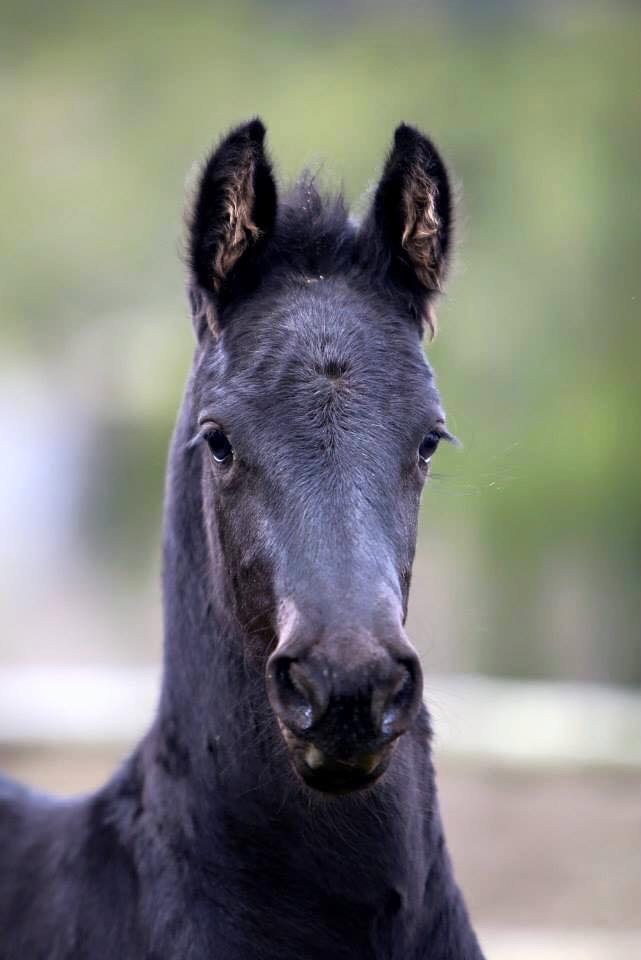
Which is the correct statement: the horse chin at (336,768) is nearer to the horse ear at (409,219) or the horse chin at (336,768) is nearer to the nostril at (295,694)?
the nostril at (295,694)

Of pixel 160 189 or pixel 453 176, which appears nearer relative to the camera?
pixel 453 176

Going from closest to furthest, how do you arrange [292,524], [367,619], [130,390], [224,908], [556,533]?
[367,619] → [292,524] → [224,908] → [556,533] → [130,390]

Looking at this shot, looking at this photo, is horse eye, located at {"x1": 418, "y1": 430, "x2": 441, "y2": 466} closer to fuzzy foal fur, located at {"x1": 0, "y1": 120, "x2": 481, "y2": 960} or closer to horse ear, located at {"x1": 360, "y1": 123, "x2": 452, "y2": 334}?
fuzzy foal fur, located at {"x1": 0, "y1": 120, "x2": 481, "y2": 960}

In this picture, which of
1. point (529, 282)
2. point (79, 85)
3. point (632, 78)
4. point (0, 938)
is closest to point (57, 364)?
point (79, 85)

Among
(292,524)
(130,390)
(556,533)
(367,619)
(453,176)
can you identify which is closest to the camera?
(367,619)

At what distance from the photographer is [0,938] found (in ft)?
10.3

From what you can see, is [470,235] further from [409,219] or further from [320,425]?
[320,425]

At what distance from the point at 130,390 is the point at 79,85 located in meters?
2.79

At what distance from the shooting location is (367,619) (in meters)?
2.24

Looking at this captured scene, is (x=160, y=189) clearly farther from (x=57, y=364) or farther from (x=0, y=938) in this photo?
(x=0, y=938)

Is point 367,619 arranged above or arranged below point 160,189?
below

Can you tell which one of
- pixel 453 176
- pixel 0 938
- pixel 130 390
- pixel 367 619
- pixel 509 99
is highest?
pixel 509 99

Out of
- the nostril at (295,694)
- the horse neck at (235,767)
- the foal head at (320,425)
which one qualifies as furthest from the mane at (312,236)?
the nostril at (295,694)

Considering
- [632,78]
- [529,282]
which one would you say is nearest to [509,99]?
[632,78]
